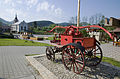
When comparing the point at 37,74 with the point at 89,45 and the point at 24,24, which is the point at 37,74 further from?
the point at 24,24

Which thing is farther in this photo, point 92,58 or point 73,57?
point 92,58

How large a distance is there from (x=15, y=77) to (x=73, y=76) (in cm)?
219

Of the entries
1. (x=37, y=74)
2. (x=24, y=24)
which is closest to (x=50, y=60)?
(x=37, y=74)

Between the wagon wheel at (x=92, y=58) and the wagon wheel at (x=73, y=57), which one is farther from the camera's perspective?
the wagon wheel at (x=92, y=58)

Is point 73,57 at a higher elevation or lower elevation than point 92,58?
higher

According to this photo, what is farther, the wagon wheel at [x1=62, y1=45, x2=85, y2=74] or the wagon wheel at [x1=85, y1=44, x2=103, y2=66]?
the wagon wheel at [x1=85, y1=44, x2=103, y2=66]

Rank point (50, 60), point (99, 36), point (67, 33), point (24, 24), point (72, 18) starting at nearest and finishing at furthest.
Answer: point (67, 33)
point (50, 60)
point (99, 36)
point (72, 18)
point (24, 24)

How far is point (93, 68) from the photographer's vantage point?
4.44 meters

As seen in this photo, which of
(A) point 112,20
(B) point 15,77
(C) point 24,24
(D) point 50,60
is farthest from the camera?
(C) point 24,24

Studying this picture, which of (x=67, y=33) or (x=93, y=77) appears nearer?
(x=93, y=77)

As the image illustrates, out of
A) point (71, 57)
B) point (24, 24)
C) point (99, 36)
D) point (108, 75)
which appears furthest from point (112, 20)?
point (24, 24)

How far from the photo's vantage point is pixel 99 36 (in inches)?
888

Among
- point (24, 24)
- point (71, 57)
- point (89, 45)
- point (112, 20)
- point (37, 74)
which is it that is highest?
point (24, 24)

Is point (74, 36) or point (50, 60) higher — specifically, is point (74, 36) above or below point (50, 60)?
above
